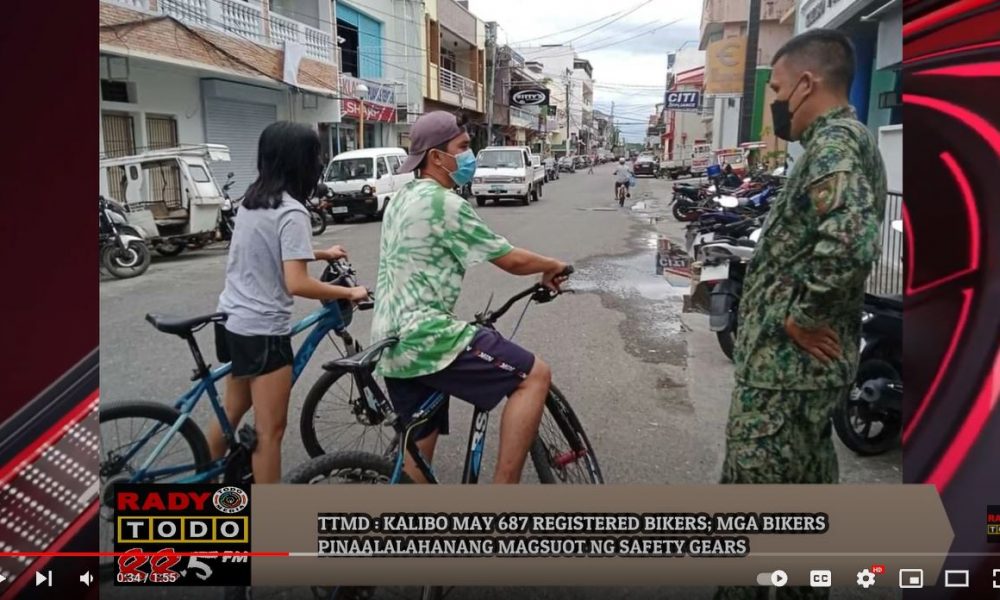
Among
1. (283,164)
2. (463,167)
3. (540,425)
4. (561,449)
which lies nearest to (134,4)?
(283,164)

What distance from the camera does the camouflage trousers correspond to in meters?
1.87

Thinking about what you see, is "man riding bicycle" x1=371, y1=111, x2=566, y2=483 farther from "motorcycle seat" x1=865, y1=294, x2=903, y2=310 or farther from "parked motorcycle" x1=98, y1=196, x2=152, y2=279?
"motorcycle seat" x1=865, y1=294, x2=903, y2=310

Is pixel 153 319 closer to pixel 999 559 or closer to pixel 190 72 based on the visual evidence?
pixel 190 72

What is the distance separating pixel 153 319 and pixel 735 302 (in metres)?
1.93

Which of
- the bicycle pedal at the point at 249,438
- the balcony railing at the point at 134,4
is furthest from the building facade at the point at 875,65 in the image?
the bicycle pedal at the point at 249,438

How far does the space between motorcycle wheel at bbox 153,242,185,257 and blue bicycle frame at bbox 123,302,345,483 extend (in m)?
0.53

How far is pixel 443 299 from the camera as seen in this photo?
2074 millimetres

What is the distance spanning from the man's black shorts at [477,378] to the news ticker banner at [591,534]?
321mm

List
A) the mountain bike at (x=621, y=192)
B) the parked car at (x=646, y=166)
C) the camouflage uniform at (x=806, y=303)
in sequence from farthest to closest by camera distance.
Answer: the mountain bike at (x=621, y=192), the parked car at (x=646, y=166), the camouflage uniform at (x=806, y=303)

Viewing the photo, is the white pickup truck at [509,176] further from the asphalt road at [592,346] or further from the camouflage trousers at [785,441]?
the camouflage trousers at [785,441]

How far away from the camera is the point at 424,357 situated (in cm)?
205

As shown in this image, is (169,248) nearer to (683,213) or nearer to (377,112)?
(377,112)

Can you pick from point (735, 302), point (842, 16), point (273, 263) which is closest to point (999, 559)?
point (735, 302)

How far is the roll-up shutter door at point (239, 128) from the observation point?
2.04 meters
